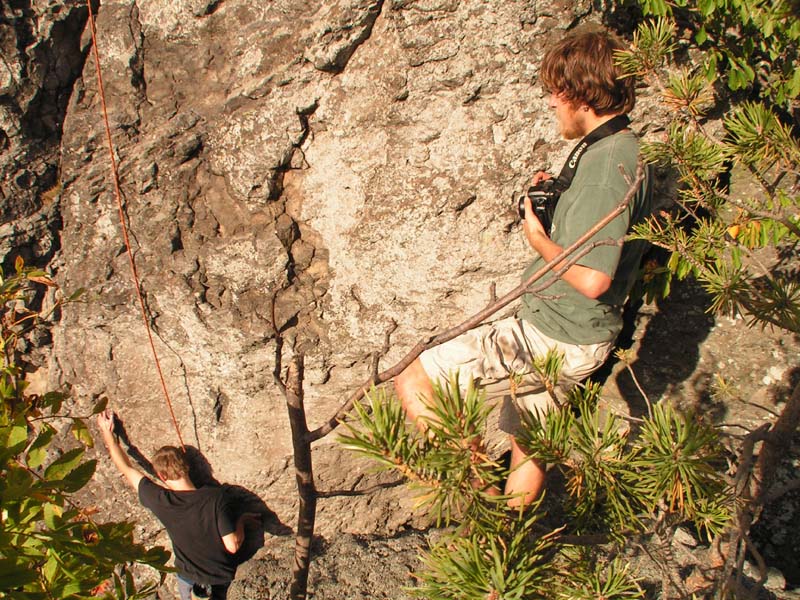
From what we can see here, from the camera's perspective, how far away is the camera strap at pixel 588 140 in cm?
210

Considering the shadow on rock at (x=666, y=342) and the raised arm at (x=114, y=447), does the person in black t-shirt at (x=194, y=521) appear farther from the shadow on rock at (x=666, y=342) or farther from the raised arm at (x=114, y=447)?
the shadow on rock at (x=666, y=342)

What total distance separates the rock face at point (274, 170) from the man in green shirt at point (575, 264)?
279 millimetres

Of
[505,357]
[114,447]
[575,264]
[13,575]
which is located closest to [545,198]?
[575,264]

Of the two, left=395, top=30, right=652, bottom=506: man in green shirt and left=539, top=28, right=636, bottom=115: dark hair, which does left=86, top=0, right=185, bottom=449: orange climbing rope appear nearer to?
left=395, top=30, right=652, bottom=506: man in green shirt

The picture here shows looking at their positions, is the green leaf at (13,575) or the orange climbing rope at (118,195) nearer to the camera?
the green leaf at (13,575)

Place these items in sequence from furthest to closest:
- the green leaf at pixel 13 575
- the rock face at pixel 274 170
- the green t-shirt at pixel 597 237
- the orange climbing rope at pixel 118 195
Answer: the orange climbing rope at pixel 118 195 < the rock face at pixel 274 170 < the green t-shirt at pixel 597 237 < the green leaf at pixel 13 575

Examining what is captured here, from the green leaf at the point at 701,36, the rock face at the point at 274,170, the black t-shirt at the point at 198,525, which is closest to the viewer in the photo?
the green leaf at the point at 701,36

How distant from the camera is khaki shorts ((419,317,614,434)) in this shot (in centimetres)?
219

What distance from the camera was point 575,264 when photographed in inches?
74.0

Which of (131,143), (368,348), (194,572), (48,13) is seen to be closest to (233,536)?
(194,572)

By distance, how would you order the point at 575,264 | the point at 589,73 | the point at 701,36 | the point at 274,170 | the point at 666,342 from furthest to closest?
1. the point at 666,342
2. the point at 274,170
3. the point at 701,36
4. the point at 589,73
5. the point at 575,264

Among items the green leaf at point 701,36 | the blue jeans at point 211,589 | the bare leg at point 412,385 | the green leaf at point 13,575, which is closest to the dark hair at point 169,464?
the blue jeans at point 211,589

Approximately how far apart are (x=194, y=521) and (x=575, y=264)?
2090 millimetres

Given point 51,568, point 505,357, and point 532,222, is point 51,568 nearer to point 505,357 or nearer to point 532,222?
point 505,357
